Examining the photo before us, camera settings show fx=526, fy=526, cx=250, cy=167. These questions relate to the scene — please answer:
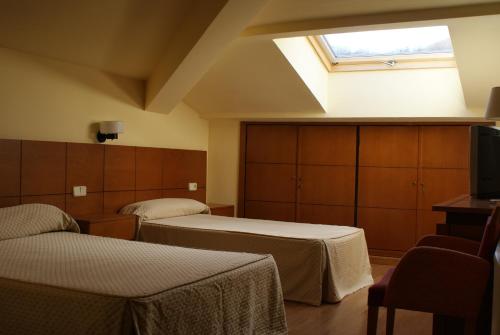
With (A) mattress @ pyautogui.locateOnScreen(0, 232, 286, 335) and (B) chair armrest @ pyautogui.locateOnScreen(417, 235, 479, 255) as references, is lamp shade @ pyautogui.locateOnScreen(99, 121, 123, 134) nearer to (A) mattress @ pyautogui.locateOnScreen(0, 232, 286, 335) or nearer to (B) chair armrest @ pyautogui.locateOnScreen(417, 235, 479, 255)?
(A) mattress @ pyautogui.locateOnScreen(0, 232, 286, 335)

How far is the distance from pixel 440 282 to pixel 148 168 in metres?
3.66

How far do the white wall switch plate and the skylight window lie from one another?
272 centimetres

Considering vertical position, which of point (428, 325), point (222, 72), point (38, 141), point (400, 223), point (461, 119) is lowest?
point (428, 325)

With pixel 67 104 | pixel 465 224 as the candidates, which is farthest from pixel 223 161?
pixel 465 224

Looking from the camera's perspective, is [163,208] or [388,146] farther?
[388,146]

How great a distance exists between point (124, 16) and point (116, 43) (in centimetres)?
47

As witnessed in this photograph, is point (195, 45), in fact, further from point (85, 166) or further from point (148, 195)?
point (148, 195)

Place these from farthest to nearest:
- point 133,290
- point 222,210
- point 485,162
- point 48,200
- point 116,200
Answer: point 222,210
point 116,200
point 48,200
point 485,162
point 133,290

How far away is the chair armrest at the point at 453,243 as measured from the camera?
285 centimetres

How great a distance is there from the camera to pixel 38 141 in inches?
169

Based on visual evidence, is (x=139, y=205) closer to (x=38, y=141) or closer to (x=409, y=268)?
(x=38, y=141)

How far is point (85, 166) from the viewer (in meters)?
4.75

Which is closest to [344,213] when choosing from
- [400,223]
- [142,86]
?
[400,223]

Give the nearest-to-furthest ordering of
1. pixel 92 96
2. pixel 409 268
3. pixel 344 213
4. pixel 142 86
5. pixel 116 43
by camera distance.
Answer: pixel 409 268 → pixel 116 43 → pixel 92 96 → pixel 142 86 → pixel 344 213
